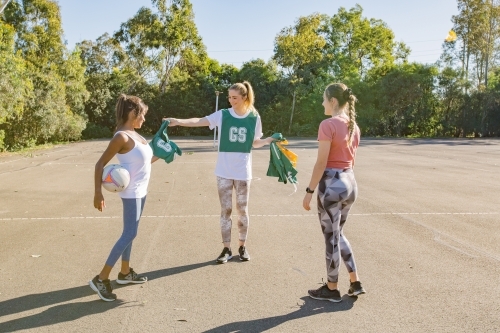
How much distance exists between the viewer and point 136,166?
474cm

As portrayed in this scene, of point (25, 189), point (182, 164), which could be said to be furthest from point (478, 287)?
point (182, 164)

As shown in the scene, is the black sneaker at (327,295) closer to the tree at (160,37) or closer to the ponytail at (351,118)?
the ponytail at (351,118)

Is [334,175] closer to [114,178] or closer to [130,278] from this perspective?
[114,178]

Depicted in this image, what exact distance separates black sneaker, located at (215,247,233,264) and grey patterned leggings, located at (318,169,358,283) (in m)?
1.51

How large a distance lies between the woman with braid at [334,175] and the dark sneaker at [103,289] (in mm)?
1773

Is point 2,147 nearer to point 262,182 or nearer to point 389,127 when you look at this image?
point 262,182

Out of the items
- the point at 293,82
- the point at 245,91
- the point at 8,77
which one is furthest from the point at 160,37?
the point at 245,91

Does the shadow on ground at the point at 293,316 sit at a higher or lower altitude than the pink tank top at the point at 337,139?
lower

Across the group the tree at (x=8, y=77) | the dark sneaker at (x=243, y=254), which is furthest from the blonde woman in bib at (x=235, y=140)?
the tree at (x=8, y=77)

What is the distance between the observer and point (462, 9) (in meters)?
51.8

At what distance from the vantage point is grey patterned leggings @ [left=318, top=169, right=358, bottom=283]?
4578 millimetres

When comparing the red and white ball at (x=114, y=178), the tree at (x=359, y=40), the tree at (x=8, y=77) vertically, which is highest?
the tree at (x=359, y=40)

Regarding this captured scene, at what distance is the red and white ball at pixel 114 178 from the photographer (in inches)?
180

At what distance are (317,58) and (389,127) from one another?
31.0 feet
